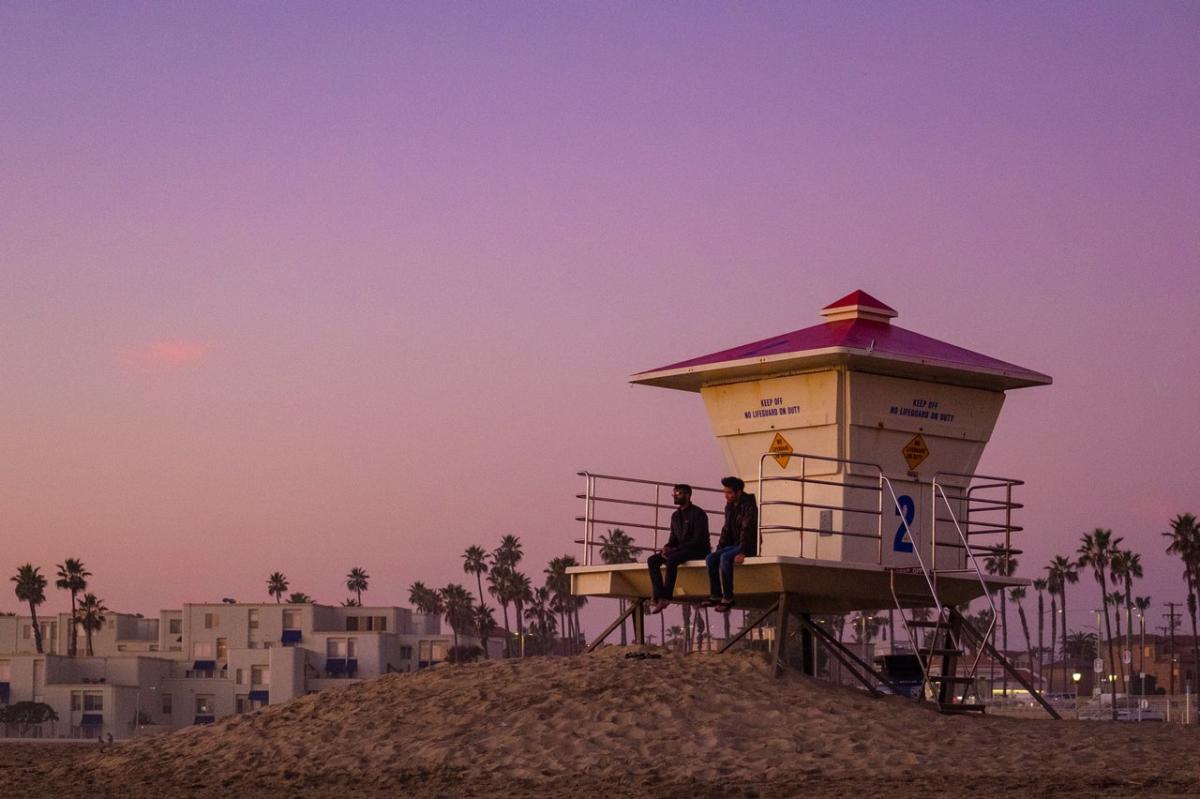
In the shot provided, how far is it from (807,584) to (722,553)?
1.23 m

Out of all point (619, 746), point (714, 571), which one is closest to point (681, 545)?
point (714, 571)

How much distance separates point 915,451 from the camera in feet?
78.2

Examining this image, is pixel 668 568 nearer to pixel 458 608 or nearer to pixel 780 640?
pixel 780 640

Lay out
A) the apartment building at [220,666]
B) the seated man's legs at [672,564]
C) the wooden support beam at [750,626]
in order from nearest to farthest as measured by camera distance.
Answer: the seated man's legs at [672,564] < the wooden support beam at [750,626] < the apartment building at [220,666]

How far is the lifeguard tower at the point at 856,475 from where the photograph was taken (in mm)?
22750

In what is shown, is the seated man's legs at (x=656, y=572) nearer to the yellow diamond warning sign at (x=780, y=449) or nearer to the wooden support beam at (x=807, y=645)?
the wooden support beam at (x=807, y=645)

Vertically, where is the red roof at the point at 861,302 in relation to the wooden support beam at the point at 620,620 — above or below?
above

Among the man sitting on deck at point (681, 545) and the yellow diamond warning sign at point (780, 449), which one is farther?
the yellow diamond warning sign at point (780, 449)

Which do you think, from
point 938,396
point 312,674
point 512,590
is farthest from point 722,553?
point 512,590

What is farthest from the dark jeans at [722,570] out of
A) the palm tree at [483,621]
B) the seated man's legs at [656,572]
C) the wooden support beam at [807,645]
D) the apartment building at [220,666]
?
the palm tree at [483,621]

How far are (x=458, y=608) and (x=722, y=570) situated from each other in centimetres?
12498

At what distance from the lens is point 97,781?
63.6 ft

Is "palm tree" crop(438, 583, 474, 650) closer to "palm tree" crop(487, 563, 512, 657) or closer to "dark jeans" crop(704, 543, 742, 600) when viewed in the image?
"palm tree" crop(487, 563, 512, 657)

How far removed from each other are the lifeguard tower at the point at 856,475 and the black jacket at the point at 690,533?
24 cm
